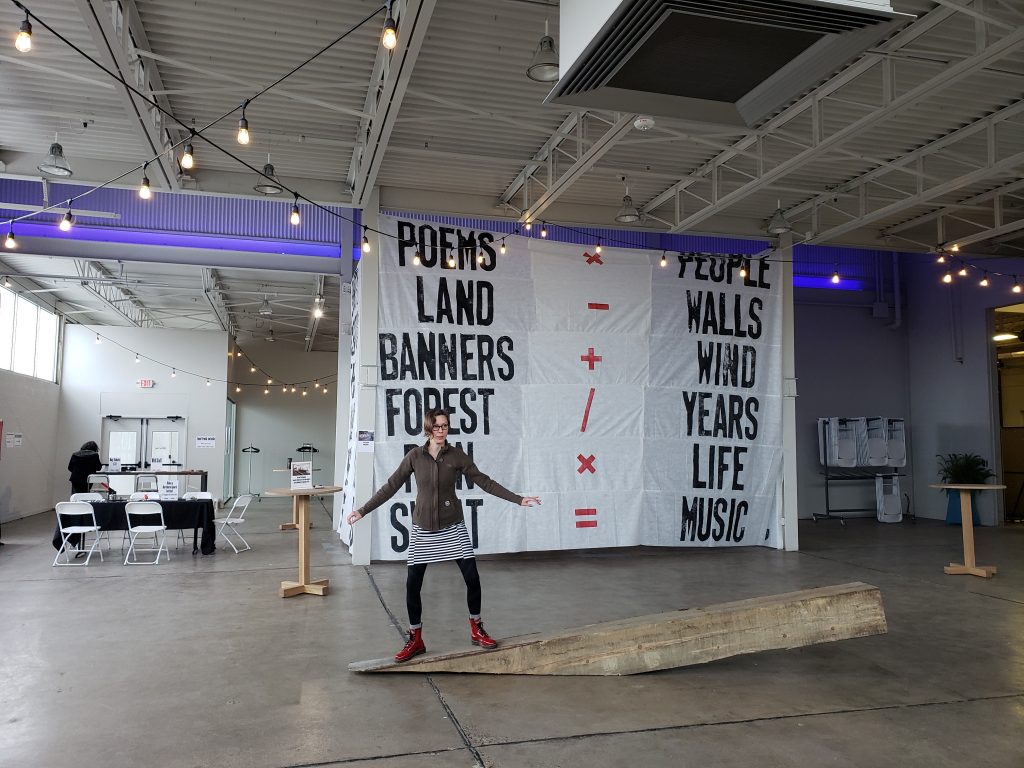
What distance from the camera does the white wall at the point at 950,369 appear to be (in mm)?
12148

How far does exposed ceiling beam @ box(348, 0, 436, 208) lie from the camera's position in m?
4.94

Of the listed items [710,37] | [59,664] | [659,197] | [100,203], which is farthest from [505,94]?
[100,203]

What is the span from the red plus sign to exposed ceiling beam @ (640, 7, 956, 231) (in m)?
1.84

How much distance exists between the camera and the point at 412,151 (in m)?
7.65

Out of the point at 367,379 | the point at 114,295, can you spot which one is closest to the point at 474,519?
the point at 367,379

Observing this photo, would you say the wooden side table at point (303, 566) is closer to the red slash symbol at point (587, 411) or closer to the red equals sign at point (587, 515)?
the red equals sign at point (587, 515)

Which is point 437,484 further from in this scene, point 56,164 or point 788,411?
point 788,411

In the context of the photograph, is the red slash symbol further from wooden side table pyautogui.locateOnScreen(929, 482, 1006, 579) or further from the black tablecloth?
the black tablecloth

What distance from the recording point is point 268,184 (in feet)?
26.5

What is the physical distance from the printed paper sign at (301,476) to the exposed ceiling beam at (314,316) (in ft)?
20.9

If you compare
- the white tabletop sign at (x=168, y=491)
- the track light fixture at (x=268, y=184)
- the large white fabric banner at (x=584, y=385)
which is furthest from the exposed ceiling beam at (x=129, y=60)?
the white tabletop sign at (x=168, y=491)

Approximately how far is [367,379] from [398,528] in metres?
1.66

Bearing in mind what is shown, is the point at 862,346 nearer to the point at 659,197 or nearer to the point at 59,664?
the point at 659,197

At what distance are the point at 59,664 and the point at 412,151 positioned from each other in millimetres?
5369
